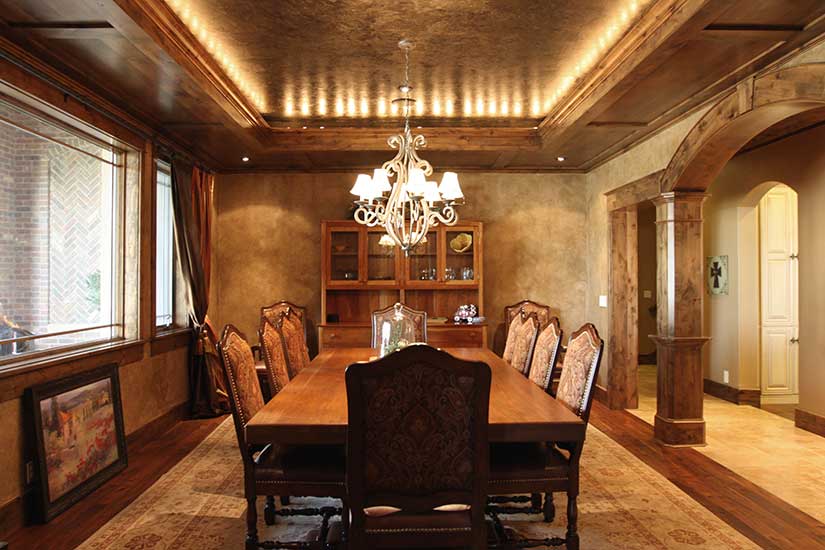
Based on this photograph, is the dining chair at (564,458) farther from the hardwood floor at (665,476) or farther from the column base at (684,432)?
the column base at (684,432)

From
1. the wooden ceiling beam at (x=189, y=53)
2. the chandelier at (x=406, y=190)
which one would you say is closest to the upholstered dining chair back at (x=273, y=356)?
the chandelier at (x=406, y=190)

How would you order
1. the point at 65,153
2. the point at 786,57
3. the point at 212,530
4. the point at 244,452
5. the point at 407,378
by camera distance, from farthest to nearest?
the point at 65,153, the point at 786,57, the point at 212,530, the point at 244,452, the point at 407,378

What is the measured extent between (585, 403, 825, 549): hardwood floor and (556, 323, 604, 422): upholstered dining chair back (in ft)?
3.67

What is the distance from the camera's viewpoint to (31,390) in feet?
10.9

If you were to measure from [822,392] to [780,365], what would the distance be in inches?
52.5

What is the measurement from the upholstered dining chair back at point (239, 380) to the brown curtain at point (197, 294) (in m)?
2.81

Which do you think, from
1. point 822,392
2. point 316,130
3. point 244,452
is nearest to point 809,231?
point 822,392

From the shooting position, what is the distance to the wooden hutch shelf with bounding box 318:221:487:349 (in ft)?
21.1

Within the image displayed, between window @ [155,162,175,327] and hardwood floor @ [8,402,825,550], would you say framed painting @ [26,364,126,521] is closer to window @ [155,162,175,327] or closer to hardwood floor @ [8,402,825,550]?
hardwood floor @ [8,402,825,550]

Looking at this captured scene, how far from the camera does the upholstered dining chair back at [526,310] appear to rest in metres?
6.61

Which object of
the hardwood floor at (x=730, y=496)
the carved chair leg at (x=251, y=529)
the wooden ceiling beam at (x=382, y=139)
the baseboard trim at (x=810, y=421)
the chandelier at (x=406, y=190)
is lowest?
the hardwood floor at (x=730, y=496)

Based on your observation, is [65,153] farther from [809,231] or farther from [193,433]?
[809,231]

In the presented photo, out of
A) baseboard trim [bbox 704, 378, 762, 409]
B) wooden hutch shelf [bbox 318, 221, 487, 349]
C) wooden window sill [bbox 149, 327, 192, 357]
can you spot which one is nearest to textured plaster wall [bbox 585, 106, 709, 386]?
wooden hutch shelf [bbox 318, 221, 487, 349]

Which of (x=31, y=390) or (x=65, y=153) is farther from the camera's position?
(x=65, y=153)
